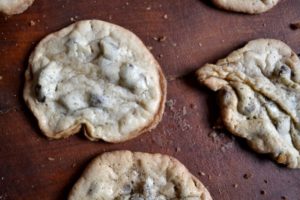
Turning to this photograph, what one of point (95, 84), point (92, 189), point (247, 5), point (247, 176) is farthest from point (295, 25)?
point (92, 189)

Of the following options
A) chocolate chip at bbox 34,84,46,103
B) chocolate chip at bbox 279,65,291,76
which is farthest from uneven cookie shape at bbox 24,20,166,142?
chocolate chip at bbox 279,65,291,76

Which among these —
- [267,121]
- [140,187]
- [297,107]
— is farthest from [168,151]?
[297,107]

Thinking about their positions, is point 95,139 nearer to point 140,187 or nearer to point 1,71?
point 140,187

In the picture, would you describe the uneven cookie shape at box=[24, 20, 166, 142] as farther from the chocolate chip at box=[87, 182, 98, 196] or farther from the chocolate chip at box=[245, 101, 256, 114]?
the chocolate chip at box=[245, 101, 256, 114]

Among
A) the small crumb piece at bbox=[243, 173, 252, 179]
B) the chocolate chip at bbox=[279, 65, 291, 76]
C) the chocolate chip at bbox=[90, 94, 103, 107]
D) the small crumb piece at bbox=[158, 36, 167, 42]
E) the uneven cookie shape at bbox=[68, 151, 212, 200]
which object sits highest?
the small crumb piece at bbox=[158, 36, 167, 42]

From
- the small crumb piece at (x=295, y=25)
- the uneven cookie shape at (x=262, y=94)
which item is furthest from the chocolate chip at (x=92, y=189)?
the small crumb piece at (x=295, y=25)

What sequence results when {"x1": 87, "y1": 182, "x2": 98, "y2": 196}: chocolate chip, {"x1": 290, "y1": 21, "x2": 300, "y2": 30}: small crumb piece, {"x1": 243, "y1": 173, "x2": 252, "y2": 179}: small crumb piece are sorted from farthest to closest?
{"x1": 290, "y1": 21, "x2": 300, "y2": 30}: small crumb piece < {"x1": 243, "y1": 173, "x2": 252, "y2": 179}: small crumb piece < {"x1": 87, "y1": 182, "x2": 98, "y2": 196}: chocolate chip
